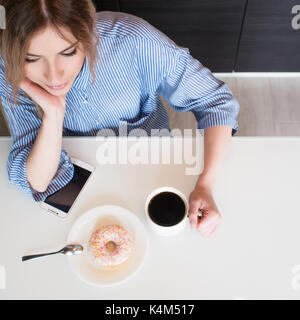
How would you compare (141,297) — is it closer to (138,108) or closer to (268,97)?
(138,108)

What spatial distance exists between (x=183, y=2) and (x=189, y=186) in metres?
1.09

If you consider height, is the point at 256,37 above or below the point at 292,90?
above

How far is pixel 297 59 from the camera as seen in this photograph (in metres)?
1.98

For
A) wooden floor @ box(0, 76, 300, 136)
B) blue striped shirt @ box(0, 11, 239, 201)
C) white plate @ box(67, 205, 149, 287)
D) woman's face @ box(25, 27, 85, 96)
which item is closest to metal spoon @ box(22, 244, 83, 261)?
white plate @ box(67, 205, 149, 287)

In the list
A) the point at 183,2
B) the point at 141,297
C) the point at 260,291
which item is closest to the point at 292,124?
the point at 183,2

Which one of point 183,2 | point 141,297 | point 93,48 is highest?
point 183,2

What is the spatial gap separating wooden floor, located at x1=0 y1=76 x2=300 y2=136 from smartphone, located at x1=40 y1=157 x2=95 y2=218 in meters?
1.05

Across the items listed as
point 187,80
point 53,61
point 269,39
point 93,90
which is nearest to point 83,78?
point 93,90

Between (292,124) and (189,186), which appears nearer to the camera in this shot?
(189,186)

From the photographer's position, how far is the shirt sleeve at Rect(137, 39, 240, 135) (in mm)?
979

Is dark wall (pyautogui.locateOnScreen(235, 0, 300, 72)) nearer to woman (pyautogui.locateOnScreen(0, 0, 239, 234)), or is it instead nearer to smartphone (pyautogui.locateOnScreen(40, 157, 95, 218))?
woman (pyautogui.locateOnScreen(0, 0, 239, 234))

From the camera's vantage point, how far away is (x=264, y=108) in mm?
2021

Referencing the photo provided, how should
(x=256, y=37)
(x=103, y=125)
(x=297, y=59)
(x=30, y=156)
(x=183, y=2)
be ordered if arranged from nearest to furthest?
(x=30, y=156), (x=103, y=125), (x=183, y=2), (x=256, y=37), (x=297, y=59)

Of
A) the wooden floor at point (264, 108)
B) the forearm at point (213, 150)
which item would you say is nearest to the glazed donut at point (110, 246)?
the forearm at point (213, 150)
